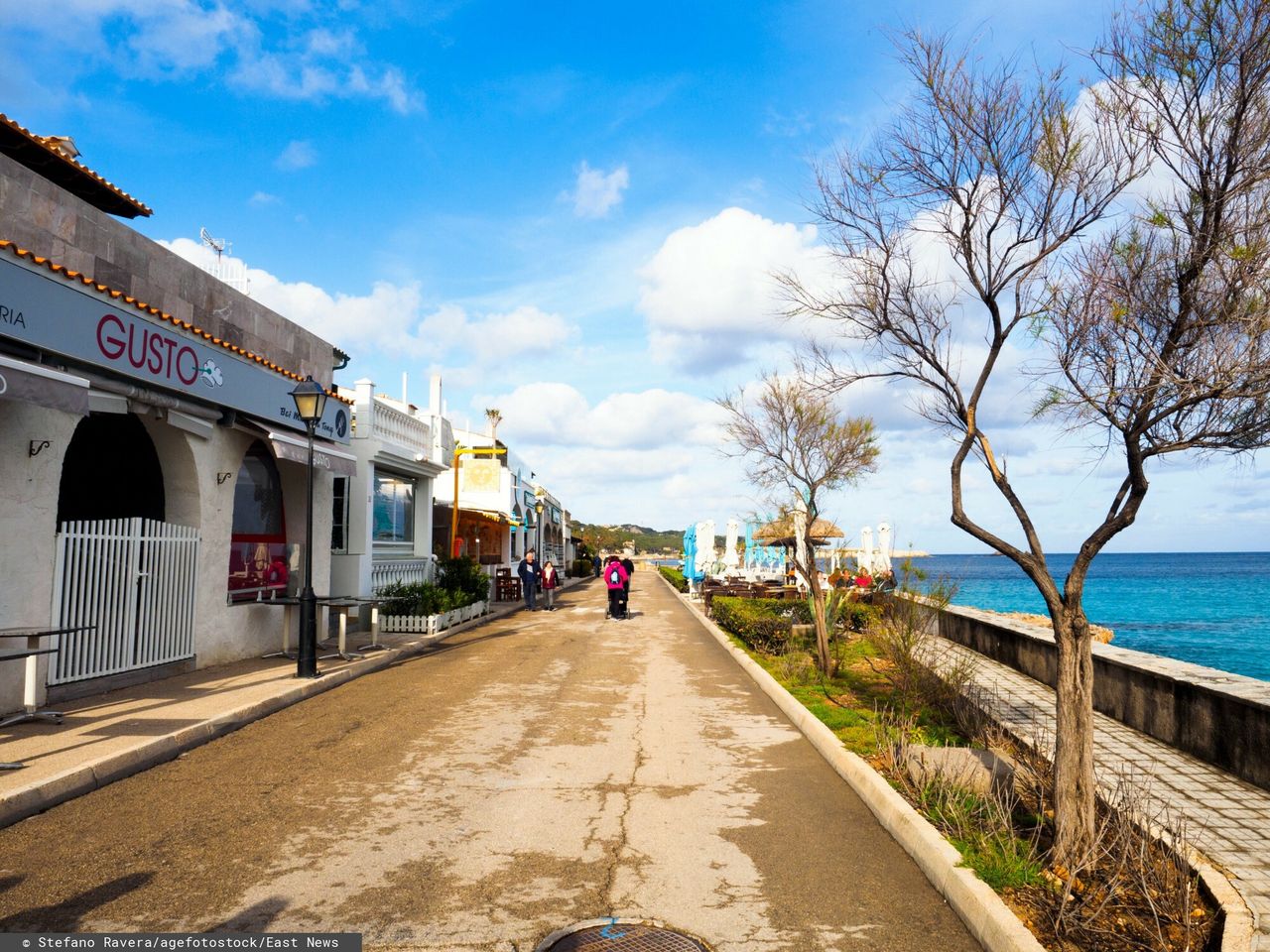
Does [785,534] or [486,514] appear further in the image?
[486,514]

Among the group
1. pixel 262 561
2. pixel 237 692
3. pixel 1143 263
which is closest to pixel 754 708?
pixel 237 692

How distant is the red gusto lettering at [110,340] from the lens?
9.66m

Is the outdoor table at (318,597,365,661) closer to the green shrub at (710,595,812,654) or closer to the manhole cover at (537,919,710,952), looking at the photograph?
the green shrub at (710,595,812,654)

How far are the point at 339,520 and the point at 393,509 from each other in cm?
267

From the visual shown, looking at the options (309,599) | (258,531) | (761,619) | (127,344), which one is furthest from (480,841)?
(258,531)

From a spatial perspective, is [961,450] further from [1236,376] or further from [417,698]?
[417,698]

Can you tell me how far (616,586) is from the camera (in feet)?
74.2

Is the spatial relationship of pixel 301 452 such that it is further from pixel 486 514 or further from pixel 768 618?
pixel 486 514

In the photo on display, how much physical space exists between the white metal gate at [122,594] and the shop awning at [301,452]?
1.88 meters

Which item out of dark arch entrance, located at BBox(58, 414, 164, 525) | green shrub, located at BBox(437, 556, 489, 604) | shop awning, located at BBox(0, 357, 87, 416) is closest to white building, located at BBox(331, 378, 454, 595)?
green shrub, located at BBox(437, 556, 489, 604)

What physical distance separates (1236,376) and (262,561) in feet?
47.8

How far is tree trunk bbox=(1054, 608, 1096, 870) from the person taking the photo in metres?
4.80

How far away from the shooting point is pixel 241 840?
17.5 ft

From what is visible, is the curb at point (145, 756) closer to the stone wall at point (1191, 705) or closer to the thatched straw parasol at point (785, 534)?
the stone wall at point (1191, 705)
